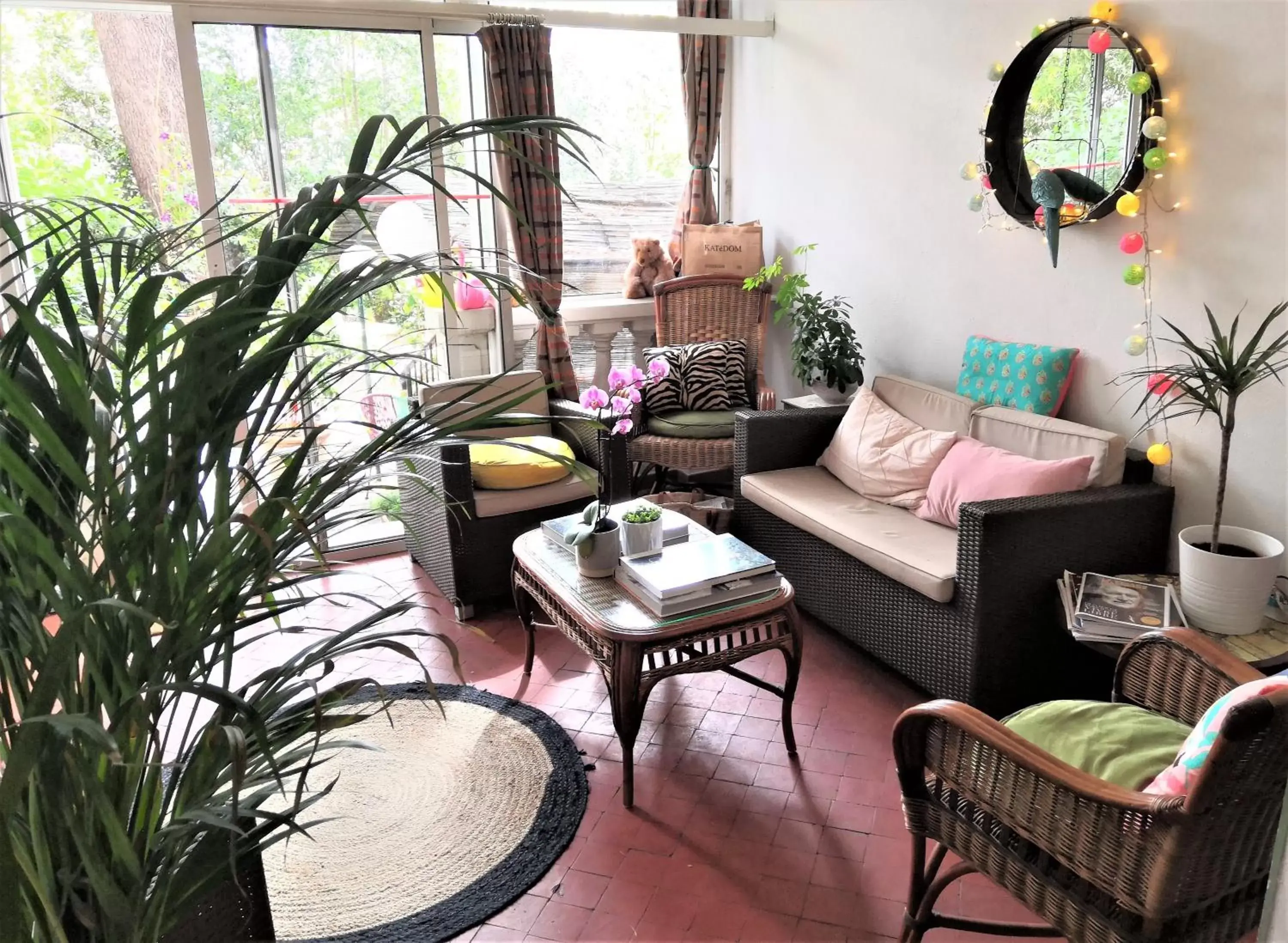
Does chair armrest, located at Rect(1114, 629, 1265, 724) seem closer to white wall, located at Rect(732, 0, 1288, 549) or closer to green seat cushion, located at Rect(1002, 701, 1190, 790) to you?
green seat cushion, located at Rect(1002, 701, 1190, 790)

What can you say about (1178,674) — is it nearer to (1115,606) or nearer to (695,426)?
(1115,606)

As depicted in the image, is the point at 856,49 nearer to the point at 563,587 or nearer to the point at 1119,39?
the point at 1119,39

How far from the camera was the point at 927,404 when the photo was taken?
3521 mm

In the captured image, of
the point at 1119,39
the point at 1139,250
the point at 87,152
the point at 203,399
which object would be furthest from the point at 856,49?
the point at 203,399

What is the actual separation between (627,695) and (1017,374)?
6.01 feet

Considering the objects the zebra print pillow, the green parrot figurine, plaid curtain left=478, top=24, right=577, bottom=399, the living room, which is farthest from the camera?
the zebra print pillow

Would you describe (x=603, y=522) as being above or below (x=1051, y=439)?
below

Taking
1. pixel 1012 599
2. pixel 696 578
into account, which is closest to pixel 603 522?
pixel 696 578

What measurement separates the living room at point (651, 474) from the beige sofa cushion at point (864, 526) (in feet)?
0.07

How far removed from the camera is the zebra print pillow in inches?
172

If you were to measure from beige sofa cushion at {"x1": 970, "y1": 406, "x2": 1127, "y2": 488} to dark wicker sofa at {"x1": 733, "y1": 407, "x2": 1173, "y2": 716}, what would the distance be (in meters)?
0.07

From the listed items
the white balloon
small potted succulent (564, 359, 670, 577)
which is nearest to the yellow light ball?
small potted succulent (564, 359, 670, 577)

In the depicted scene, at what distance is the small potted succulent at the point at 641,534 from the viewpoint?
8.77 feet

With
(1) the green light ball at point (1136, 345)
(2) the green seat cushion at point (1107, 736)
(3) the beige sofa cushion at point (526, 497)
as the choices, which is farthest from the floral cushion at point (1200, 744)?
(3) the beige sofa cushion at point (526, 497)
